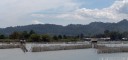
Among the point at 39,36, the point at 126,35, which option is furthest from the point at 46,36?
the point at 126,35

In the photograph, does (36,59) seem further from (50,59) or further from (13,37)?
(13,37)

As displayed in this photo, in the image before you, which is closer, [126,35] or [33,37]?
[33,37]

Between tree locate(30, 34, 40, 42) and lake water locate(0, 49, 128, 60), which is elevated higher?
tree locate(30, 34, 40, 42)

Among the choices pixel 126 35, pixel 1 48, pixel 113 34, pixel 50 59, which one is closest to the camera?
pixel 50 59

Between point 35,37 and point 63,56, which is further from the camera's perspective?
point 35,37

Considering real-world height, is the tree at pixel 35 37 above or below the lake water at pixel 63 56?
above

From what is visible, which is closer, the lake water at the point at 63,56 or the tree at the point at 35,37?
the lake water at the point at 63,56

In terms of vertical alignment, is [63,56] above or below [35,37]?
below

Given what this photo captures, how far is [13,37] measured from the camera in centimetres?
11231

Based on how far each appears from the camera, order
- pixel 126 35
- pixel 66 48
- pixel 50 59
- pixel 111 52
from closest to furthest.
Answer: pixel 50 59
pixel 111 52
pixel 66 48
pixel 126 35

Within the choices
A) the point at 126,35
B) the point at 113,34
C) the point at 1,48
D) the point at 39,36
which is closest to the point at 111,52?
the point at 1,48

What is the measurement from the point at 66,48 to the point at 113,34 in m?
92.1

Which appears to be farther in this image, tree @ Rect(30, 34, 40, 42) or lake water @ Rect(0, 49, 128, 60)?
tree @ Rect(30, 34, 40, 42)

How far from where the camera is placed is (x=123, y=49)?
61.4m
